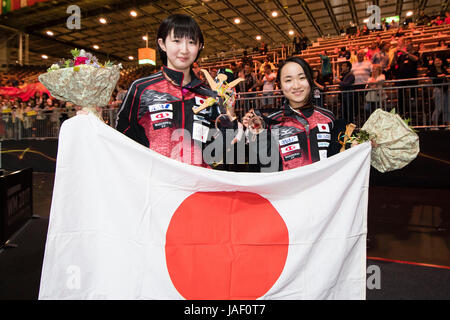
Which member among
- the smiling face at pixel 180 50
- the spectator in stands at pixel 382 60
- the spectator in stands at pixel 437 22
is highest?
the spectator in stands at pixel 437 22

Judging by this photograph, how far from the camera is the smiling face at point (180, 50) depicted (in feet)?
6.16

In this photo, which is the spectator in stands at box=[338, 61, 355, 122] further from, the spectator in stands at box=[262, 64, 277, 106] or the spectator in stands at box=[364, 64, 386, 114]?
the spectator in stands at box=[262, 64, 277, 106]

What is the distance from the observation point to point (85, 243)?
1564 millimetres

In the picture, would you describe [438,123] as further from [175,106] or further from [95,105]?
[95,105]

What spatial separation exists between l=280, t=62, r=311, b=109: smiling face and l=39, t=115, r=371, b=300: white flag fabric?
596 mm

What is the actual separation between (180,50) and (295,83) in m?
0.76

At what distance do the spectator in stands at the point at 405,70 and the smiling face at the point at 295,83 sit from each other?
5666mm

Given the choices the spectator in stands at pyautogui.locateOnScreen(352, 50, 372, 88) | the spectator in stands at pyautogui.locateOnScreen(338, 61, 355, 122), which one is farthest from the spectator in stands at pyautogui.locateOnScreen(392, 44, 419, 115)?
the spectator in stands at pyautogui.locateOnScreen(338, 61, 355, 122)

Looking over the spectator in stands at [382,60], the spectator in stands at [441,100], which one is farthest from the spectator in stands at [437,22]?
the spectator in stands at [441,100]

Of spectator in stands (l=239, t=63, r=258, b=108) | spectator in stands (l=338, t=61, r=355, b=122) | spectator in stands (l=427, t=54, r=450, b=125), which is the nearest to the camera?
spectator in stands (l=427, t=54, r=450, b=125)

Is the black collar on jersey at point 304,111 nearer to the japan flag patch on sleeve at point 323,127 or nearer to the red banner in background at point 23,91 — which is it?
the japan flag patch on sleeve at point 323,127

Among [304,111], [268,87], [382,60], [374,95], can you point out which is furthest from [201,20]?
[304,111]

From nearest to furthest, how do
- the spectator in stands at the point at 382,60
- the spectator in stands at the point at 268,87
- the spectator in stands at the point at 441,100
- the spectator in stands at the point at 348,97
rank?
the spectator in stands at the point at 441,100, the spectator in stands at the point at 348,97, the spectator in stands at the point at 382,60, the spectator in stands at the point at 268,87

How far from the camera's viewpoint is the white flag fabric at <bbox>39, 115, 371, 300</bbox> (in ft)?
5.06
